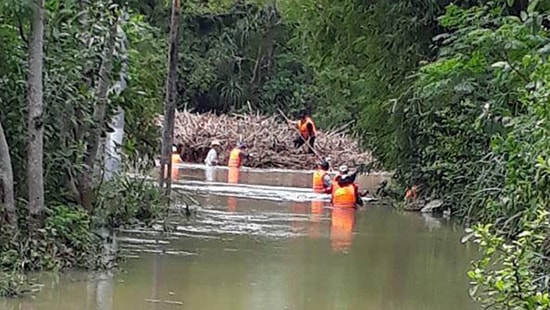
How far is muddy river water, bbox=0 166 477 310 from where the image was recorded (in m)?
9.08

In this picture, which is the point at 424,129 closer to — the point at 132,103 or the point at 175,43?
the point at 175,43

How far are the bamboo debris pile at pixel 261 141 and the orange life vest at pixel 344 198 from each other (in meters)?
10.0

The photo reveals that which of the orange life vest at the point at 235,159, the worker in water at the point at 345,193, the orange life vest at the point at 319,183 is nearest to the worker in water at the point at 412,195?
the worker in water at the point at 345,193

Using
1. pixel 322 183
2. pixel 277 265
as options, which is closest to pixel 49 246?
pixel 277 265

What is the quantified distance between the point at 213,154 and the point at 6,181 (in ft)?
63.9

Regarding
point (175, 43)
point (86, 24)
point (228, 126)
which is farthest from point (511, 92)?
point (228, 126)

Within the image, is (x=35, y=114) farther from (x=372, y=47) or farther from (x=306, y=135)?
(x=306, y=135)

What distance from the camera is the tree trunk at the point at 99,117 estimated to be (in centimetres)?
1145

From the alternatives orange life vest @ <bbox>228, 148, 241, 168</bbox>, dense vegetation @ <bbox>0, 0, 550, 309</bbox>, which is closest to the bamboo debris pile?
orange life vest @ <bbox>228, 148, 241, 168</bbox>

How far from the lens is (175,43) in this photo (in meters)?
15.2

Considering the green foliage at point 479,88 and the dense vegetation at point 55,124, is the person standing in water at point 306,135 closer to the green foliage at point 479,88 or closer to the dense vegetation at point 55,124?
the green foliage at point 479,88

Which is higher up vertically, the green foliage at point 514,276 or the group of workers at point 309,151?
the group of workers at point 309,151

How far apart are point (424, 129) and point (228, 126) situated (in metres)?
14.6

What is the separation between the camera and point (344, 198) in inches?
717
